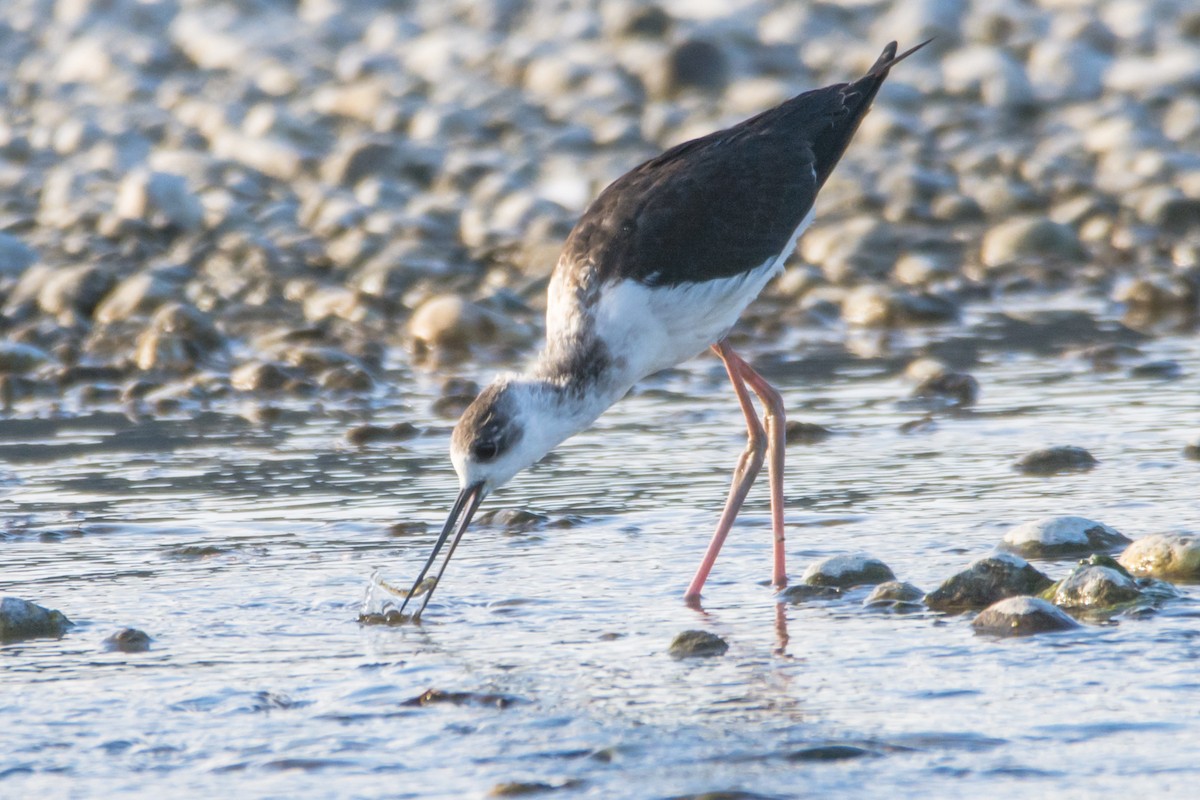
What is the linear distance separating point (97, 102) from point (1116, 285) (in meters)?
8.04

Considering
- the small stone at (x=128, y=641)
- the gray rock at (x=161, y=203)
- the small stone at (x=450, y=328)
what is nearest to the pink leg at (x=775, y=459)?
the small stone at (x=128, y=641)

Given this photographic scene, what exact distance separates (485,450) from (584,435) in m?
2.10

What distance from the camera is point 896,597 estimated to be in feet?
14.8

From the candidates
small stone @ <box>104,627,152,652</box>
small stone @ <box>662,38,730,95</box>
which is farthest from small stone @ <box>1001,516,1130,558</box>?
small stone @ <box>662,38,730,95</box>

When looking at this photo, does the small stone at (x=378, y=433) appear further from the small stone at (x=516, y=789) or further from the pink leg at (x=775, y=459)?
the small stone at (x=516, y=789)

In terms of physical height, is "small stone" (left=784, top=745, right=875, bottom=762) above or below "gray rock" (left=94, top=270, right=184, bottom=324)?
below

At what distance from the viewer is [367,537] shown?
17.9 feet

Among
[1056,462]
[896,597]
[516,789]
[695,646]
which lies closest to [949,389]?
[1056,462]

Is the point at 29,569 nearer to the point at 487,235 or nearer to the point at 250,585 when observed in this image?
the point at 250,585

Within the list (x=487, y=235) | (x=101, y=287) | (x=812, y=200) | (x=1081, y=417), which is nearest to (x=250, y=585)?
(x=812, y=200)

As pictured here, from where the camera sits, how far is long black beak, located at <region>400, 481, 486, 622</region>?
466cm

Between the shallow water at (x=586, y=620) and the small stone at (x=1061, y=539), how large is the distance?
7.5 inches

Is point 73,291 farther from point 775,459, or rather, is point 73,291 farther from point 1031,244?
point 1031,244

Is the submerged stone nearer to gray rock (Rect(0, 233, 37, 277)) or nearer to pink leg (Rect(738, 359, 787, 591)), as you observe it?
pink leg (Rect(738, 359, 787, 591))
